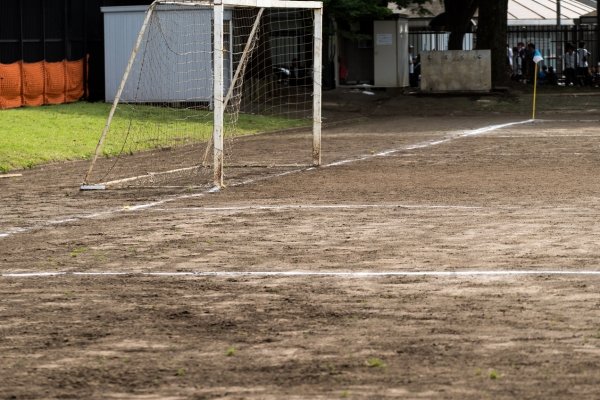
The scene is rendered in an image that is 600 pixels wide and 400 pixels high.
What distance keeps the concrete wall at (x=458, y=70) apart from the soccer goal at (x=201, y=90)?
4.03 metres

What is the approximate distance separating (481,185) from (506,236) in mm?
4934

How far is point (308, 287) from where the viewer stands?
9.76 meters

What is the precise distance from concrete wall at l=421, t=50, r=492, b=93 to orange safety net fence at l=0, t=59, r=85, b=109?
11.5m

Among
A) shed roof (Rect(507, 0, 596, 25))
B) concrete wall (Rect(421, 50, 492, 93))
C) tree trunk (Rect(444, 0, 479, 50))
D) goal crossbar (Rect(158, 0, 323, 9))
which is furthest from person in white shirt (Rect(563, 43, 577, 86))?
goal crossbar (Rect(158, 0, 323, 9))

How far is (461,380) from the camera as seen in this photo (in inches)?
272

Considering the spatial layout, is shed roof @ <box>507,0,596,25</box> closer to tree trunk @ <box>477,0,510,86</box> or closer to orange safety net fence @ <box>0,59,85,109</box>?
tree trunk @ <box>477,0,510,86</box>

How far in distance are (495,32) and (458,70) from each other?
3.74 m

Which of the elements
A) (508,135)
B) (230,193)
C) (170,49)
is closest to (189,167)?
(230,193)

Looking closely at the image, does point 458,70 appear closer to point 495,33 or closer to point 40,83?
point 495,33

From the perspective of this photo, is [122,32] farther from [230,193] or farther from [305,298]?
[305,298]

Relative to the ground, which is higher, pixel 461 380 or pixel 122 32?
pixel 122 32

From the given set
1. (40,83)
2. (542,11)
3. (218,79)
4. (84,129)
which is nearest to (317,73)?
(218,79)

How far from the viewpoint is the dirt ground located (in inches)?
279

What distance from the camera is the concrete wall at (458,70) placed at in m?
42.5
